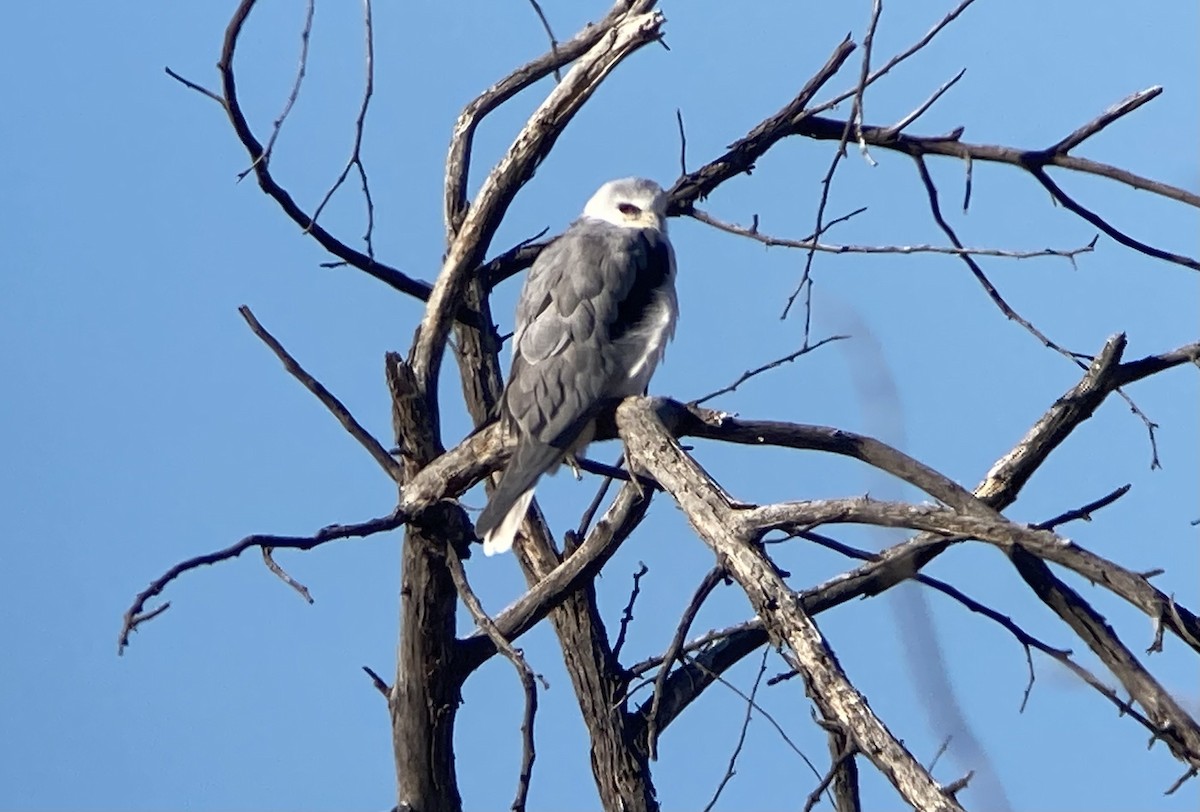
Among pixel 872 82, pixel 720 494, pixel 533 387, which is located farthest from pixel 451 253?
pixel 720 494

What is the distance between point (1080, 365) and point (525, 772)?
1.89 meters

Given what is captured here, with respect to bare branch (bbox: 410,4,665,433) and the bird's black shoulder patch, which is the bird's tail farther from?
the bird's black shoulder patch

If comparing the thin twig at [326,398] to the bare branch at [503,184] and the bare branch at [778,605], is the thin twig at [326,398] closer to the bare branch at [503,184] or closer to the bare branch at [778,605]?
the bare branch at [503,184]

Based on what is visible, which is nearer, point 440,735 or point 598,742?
point 440,735

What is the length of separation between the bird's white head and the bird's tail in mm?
1235

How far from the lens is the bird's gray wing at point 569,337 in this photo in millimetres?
3742

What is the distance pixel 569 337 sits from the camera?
407cm

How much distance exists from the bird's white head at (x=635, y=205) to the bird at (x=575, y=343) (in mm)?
103

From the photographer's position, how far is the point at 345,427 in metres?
4.00

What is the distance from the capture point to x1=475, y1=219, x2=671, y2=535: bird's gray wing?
12.3ft

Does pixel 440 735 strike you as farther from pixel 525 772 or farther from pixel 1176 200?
pixel 1176 200

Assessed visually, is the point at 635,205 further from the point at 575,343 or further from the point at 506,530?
the point at 506,530

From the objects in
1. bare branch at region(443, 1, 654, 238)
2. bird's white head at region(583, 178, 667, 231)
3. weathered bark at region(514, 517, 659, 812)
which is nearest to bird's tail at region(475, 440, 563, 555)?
weathered bark at region(514, 517, 659, 812)

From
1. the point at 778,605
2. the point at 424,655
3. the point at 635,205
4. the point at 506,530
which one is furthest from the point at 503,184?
the point at 778,605
